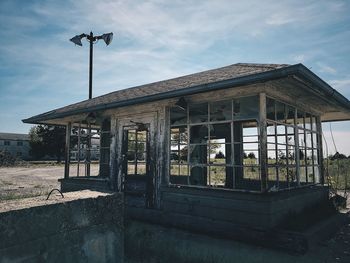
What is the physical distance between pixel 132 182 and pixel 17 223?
6891 millimetres

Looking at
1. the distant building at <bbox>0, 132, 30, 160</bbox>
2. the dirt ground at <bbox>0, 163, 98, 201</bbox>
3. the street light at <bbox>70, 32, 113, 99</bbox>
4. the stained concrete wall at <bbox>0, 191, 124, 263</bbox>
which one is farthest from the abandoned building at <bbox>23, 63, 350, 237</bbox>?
the distant building at <bbox>0, 132, 30, 160</bbox>

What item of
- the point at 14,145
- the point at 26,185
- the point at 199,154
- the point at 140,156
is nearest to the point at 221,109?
the point at 140,156

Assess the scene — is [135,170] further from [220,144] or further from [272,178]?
[272,178]

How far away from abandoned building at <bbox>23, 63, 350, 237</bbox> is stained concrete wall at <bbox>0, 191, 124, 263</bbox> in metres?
3.61

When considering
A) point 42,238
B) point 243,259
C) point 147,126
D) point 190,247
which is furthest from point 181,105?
point 42,238

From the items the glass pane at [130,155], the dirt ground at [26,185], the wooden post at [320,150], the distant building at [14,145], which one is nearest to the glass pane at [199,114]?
the glass pane at [130,155]

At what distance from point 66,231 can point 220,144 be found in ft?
17.9

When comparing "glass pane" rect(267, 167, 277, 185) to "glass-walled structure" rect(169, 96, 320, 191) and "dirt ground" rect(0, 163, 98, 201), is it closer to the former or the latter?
"glass-walled structure" rect(169, 96, 320, 191)

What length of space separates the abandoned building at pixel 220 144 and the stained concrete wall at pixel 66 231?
3610 millimetres

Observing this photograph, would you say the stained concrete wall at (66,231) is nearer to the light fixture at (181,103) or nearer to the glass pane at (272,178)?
the light fixture at (181,103)

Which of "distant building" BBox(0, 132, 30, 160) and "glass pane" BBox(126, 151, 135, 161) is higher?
"distant building" BBox(0, 132, 30, 160)

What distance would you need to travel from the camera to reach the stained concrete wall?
201 centimetres

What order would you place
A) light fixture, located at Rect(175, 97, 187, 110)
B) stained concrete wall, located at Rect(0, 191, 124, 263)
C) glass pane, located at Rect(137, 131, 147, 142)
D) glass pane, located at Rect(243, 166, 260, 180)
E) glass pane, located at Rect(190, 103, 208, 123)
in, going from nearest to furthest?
stained concrete wall, located at Rect(0, 191, 124, 263) → light fixture, located at Rect(175, 97, 187, 110) → glass pane, located at Rect(190, 103, 208, 123) → glass pane, located at Rect(137, 131, 147, 142) → glass pane, located at Rect(243, 166, 260, 180)

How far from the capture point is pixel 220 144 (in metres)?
7.35
